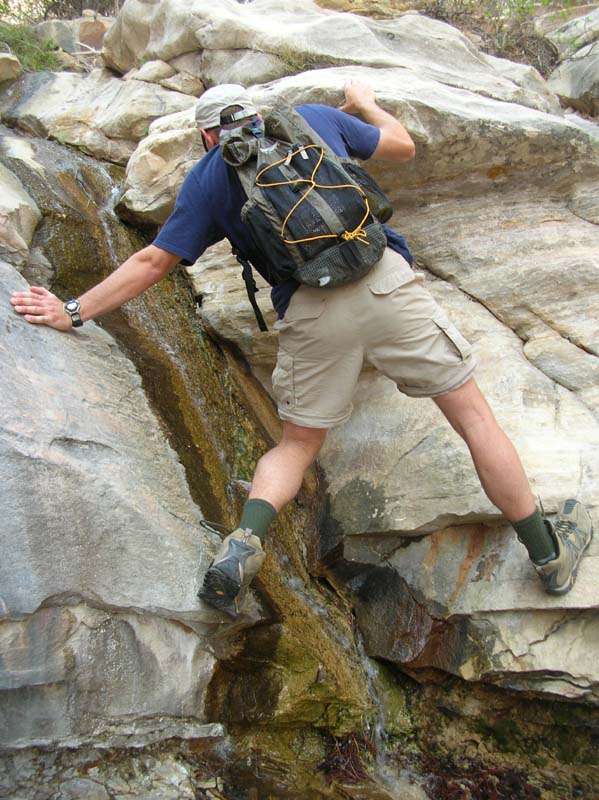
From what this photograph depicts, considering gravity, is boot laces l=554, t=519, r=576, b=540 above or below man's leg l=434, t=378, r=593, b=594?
below

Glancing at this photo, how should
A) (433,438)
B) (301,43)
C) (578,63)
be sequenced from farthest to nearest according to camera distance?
(578,63) → (301,43) → (433,438)

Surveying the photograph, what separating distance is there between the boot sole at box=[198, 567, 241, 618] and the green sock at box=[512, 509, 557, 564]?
1.47m

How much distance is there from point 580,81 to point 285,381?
958 cm

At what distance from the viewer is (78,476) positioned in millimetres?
3191

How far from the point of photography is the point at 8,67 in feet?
27.8

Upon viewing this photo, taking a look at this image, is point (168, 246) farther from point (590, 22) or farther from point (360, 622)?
point (590, 22)

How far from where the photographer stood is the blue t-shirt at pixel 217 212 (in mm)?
3248

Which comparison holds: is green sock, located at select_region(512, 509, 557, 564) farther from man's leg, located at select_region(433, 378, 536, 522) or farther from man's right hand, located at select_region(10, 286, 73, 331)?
man's right hand, located at select_region(10, 286, 73, 331)

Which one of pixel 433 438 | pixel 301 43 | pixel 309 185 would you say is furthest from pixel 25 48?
pixel 433 438

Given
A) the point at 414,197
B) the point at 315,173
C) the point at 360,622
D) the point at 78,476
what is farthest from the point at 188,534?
the point at 414,197

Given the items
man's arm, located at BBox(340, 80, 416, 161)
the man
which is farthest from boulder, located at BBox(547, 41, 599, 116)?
the man

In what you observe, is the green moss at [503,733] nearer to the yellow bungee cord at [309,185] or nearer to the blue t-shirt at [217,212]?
the blue t-shirt at [217,212]

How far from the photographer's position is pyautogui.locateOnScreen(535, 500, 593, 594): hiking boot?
3512 mm

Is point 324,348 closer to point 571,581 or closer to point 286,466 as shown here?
point 286,466
